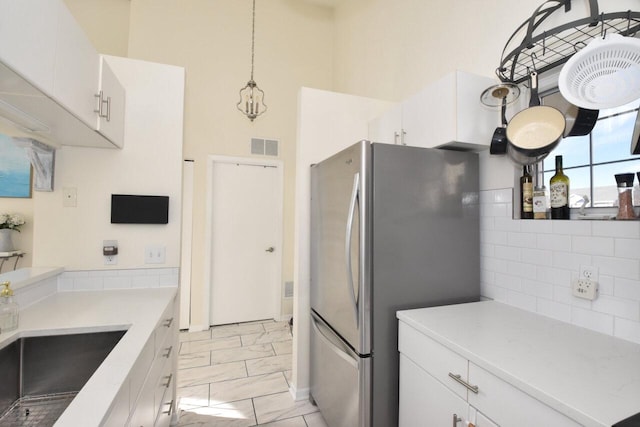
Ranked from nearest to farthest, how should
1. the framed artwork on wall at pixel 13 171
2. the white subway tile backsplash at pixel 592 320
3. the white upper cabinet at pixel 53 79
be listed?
the white upper cabinet at pixel 53 79, the white subway tile backsplash at pixel 592 320, the framed artwork on wall at pixel 13 171

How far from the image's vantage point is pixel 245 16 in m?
3.85

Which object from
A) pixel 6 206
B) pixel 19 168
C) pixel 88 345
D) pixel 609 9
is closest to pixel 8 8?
pixel 88 345

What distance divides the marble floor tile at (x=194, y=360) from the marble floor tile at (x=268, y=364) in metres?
0.40

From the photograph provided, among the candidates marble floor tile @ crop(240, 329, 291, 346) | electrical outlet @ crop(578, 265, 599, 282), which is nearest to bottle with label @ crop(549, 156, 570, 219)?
electrical outlet @ crop(578, 265, 599, 282)

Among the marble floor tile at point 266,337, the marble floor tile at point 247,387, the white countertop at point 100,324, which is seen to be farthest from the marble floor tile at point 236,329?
the white countertop at point 100,324

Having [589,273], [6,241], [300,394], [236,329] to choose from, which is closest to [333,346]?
[300,394]

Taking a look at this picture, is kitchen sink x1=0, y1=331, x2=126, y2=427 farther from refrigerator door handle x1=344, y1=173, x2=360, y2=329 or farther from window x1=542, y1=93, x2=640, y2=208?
window x1=542, y1=93, x2=640, y2=208

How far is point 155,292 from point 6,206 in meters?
1.09

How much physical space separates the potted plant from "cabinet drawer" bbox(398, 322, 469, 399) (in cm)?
230

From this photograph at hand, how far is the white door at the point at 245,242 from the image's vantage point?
3729 millimetres

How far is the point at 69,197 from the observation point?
1.79m

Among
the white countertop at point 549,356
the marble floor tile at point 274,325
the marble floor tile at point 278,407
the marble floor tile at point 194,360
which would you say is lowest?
the marble floor tile at point 278,407

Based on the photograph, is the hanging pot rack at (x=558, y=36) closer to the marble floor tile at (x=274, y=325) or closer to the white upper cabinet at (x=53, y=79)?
the white upper cabinet at (x=53, y=79)

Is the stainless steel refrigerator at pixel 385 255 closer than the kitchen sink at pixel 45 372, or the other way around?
the kitchen sink at pixel 45 372
